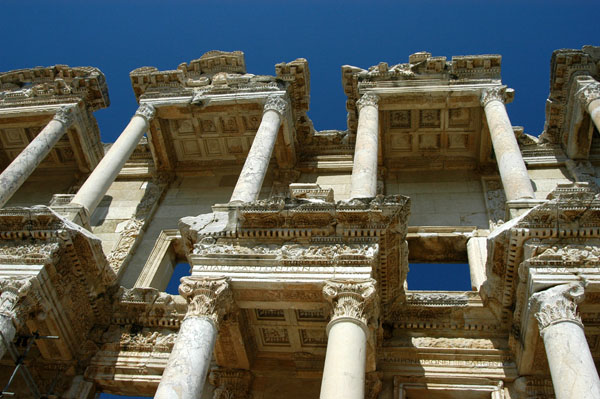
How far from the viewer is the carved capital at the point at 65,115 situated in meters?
17.5

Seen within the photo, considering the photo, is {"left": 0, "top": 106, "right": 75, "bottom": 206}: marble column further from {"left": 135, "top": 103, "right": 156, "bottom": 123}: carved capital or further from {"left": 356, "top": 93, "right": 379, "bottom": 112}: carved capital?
{"left": 356, "top": 93, "right": 379, "bottom": 112}: carved capital

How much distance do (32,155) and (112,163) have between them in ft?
7.22

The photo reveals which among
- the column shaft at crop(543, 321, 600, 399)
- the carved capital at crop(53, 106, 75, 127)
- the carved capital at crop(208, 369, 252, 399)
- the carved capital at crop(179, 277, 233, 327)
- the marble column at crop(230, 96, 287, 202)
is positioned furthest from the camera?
the carved capital at crop(53, 106, 75, 127)

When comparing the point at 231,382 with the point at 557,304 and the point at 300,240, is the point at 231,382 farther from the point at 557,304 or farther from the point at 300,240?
the point at 557,304

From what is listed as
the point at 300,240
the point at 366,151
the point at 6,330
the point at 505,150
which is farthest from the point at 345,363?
the point at 505,150

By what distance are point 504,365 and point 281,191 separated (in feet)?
28.6

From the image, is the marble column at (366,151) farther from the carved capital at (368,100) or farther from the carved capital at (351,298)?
the carved capital at (351,298)

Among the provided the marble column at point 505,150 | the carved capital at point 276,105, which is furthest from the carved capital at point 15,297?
the marble column at point 505,150

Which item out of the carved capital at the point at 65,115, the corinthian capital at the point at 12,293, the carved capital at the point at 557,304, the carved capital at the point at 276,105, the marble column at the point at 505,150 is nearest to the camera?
the carved capital at the point at 557,304

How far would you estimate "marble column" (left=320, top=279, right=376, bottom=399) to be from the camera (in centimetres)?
880

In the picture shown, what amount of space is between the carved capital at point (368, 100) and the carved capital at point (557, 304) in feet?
27.2

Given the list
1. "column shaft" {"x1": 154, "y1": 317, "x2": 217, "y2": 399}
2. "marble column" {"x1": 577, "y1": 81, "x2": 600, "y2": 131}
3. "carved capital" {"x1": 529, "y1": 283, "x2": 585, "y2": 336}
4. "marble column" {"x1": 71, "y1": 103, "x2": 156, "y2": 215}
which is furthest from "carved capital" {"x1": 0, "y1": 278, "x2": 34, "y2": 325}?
"marble column" {"x1": 577, "y1": 81, "x2": 600, "y2": 131}

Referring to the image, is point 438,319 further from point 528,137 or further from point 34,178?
point 34,178

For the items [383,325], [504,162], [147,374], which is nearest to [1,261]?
[147,374]
